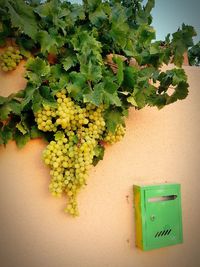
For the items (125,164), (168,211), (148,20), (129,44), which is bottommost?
(168,211)

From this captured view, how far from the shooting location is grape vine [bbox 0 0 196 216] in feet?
3.85

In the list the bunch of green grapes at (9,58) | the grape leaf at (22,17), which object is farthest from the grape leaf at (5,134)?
the grape leaf at (22,17)

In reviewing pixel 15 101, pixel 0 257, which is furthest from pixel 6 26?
pixel 0 257

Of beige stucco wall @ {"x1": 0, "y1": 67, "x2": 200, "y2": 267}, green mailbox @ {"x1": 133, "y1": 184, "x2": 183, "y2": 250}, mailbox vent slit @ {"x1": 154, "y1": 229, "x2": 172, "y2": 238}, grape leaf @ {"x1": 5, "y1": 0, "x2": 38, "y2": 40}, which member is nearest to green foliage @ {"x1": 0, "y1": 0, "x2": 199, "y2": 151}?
grape leaf @ {"x1": 5, "y1": 0, "x2": 38, "y2": 40}

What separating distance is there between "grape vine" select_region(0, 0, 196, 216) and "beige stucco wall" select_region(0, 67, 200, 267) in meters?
0.11

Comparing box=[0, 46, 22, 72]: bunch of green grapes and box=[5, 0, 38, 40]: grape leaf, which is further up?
box=[5, 0, 38, 40]: grape leaf

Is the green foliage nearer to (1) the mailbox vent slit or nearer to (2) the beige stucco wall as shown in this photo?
(2) the beige stucco wall

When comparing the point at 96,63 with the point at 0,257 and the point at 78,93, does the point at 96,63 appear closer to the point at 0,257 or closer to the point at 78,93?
the point at 78,93

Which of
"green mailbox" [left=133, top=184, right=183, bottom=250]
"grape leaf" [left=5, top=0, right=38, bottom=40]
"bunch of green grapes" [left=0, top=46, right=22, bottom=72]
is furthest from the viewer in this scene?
"green mailbox" [left=133, top=184, right=183, bottom=250]

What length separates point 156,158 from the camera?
5.33 feet

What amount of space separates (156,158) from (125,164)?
0.73 feet

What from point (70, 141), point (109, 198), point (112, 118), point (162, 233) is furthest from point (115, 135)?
point (162, 233)

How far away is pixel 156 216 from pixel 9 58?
1.08 metres

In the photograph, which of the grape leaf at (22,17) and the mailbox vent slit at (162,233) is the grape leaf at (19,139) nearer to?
the grape leaf at (22,17)
